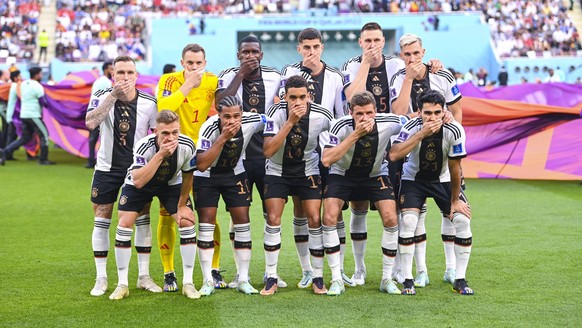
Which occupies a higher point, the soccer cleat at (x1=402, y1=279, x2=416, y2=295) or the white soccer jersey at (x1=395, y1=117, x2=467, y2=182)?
the white soccer jersey at (x1=395, y1=117, x2=467, y2=182)

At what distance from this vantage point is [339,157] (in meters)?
7.27

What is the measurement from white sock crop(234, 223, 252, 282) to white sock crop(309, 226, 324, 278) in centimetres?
54

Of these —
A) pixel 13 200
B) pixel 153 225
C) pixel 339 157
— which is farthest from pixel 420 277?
pixel 13 200

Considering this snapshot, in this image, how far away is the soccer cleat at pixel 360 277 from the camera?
7.87m

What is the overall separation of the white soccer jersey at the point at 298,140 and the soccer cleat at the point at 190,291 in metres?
1.18

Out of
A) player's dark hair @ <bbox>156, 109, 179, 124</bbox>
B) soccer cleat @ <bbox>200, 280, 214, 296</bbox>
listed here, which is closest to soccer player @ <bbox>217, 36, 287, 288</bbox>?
soccer cleat @ <bbox>200, 280, 214, 296</bbox>

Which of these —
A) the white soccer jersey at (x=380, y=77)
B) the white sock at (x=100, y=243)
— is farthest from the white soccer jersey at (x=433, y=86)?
the white sock at (x=100, y=243)

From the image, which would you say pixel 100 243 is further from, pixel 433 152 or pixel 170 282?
pixel 433 152

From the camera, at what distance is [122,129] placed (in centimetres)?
758

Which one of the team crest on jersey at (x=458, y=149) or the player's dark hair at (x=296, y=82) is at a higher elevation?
the player's dark hair at (x=296, y=82)

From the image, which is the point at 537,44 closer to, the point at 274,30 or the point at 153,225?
the point at 274,30

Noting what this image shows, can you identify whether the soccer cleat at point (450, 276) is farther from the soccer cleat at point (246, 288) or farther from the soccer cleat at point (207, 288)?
the soccer cleat at point (207, 288)

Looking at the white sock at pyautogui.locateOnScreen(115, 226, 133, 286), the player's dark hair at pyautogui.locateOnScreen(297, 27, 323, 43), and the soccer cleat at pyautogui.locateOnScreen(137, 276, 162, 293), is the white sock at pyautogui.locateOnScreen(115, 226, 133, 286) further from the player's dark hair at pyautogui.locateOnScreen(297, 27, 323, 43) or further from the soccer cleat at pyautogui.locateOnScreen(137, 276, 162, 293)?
the player's dark hair at pyautogui.locateOnScreen(297, 27, 323, 43)

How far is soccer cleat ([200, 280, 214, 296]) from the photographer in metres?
7.38
